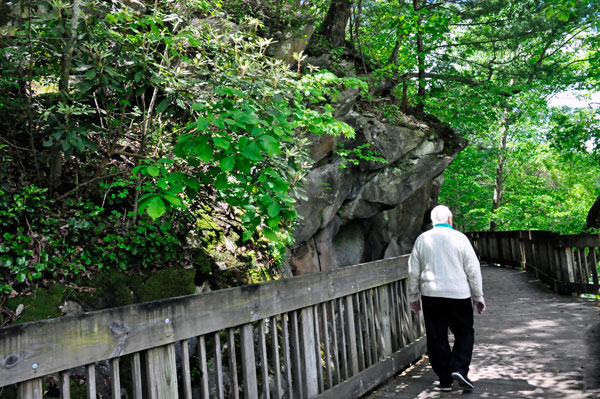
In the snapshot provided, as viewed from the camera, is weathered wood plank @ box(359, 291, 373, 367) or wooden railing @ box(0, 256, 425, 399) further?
weathered wood plank @ box(359, 291, 373, 367)

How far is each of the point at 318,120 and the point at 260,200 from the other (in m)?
1.60

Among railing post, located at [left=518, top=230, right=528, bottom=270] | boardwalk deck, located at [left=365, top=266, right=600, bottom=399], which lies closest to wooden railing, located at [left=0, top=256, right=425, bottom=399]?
boardwalk deck, located at [left=365, top=266, right=600, bottom=399]

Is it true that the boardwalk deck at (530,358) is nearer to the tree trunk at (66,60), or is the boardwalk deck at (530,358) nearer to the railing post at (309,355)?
the railing post at (309,355)

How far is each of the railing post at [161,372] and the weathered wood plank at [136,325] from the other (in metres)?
0.06

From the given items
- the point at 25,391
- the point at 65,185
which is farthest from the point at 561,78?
the point at 25,391

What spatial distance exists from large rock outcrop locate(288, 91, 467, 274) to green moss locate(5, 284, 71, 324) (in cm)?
574

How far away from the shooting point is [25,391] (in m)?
1.95

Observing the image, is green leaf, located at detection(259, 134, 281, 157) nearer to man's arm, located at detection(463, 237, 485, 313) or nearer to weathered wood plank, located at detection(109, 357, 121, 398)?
weathered wood plank, located at detection(109, 357, 121, 398)

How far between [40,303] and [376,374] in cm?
323

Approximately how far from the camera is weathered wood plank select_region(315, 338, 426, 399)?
4.07 metres

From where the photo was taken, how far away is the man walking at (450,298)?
448cm

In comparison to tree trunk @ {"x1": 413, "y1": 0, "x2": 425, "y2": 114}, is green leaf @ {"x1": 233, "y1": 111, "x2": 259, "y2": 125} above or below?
below

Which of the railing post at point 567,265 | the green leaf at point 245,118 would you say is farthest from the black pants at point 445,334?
the railing post at point 567,265

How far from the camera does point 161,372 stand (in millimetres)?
2590
